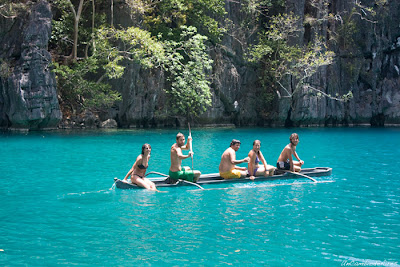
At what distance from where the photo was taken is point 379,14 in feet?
142

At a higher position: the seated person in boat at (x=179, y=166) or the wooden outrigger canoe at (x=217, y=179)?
the seated person in boat at (x=179, y=166)

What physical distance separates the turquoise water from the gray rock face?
12.9 metres

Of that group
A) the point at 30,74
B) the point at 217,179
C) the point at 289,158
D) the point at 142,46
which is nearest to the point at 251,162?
the point at 217,179

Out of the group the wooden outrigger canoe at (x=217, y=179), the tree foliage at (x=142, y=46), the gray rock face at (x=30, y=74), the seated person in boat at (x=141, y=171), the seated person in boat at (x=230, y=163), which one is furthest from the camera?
the tree foliage at (x=142, y=46)

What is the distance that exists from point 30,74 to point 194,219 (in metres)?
23.4

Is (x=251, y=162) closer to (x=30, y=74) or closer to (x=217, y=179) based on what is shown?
(x=217, y=179)

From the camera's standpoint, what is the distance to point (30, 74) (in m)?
29.6

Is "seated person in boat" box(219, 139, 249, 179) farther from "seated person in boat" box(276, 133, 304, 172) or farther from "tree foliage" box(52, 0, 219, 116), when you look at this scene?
"tree foliage" box(52, 0, 219, 116)

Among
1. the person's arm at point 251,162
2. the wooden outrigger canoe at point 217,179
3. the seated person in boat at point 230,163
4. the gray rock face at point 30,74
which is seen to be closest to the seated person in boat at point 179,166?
the wooden outrigger canoe at point 217,179

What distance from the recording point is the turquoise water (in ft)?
24.9

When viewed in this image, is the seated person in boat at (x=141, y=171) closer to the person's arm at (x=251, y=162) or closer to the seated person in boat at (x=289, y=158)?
the person's arm at (x=251, y=162)

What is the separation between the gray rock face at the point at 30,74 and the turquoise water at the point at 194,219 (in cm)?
1287

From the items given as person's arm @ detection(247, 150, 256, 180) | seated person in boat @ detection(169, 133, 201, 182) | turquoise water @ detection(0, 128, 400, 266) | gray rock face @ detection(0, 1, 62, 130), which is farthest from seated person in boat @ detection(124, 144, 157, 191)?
gray rock face @ detection(0, 1, 62, 130)

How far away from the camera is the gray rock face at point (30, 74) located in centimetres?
2955
